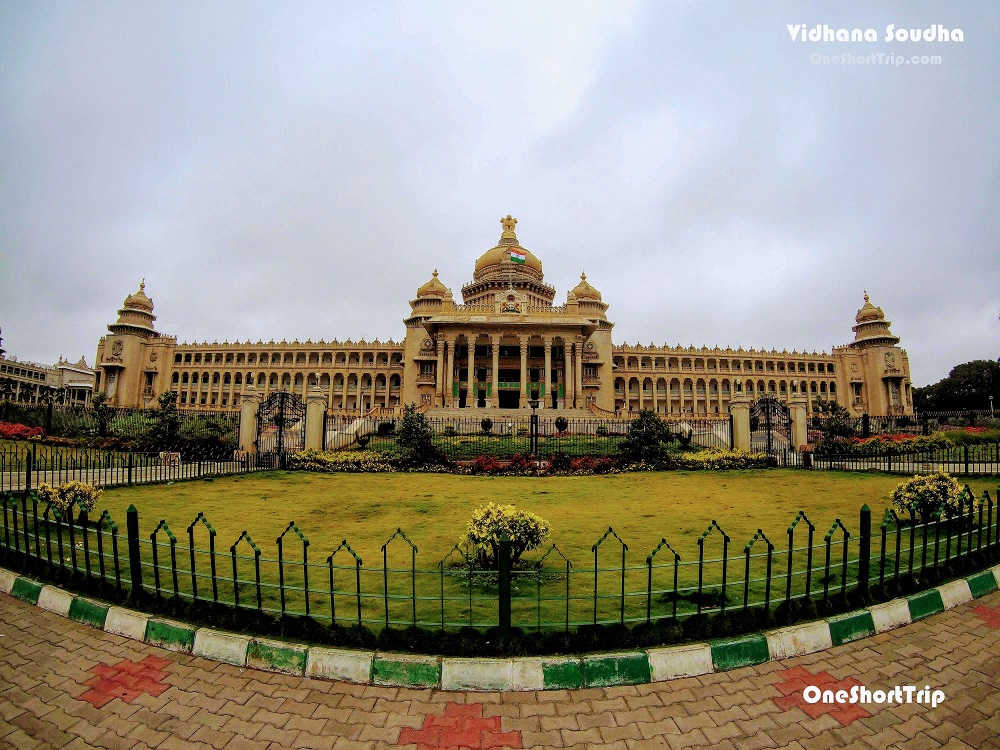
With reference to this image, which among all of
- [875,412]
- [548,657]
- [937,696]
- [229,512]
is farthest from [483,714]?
[875,412]

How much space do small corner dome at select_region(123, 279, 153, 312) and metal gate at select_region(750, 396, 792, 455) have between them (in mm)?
74560

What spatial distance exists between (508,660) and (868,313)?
259ft

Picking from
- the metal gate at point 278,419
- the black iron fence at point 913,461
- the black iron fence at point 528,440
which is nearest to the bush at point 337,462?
the metal gate at point 278,419

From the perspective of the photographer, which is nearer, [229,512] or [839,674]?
[839,674]

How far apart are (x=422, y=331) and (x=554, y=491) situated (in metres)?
44.0

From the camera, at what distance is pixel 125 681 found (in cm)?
398

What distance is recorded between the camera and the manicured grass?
→ 755 cm

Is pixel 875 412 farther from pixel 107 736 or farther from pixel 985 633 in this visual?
pixel 107 736

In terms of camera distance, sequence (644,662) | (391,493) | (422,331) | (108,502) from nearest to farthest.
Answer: (644,662)
(108,502)
(391,493)
(422,331)

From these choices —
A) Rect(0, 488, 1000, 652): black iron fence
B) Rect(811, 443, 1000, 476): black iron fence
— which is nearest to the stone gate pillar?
Rect(0, 488, 1000, 652): black iron fence

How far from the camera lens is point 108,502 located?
33.8 feet

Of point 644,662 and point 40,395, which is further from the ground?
point 40,395

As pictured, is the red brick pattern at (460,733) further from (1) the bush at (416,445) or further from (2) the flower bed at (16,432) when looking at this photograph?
(2) the flower bed at (16,432)

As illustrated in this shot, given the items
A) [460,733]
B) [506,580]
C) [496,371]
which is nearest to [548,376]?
[496,371]
